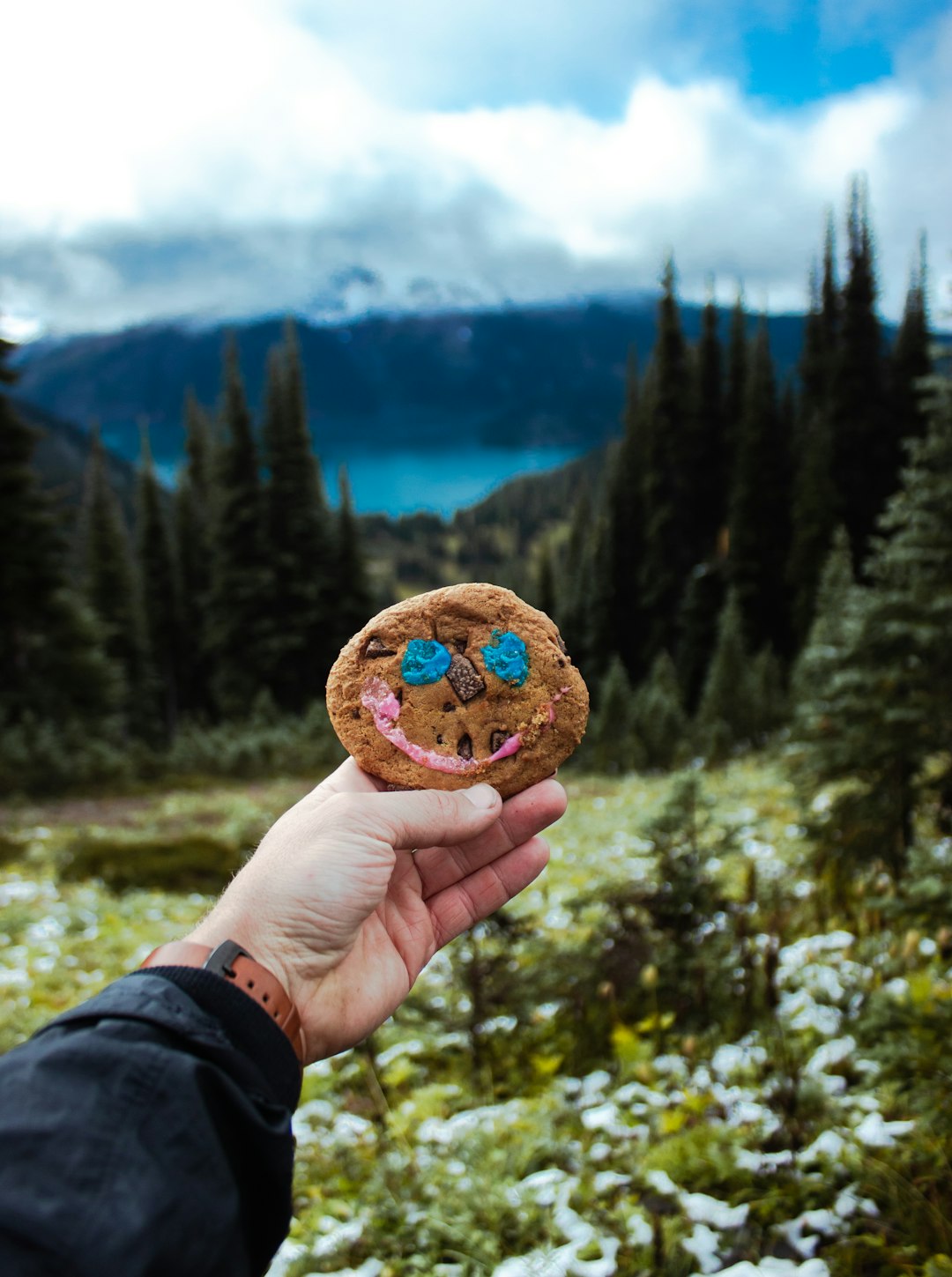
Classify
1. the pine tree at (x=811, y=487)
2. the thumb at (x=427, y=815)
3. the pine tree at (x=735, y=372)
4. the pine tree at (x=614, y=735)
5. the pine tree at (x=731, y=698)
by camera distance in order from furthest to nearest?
the pine tree at (x=735, y=372), the pine tree at (x=811, y=487), the pine tree at (x=731, y=698), the pine tree at (x=614, y=735), the thumb at (x=427, y=815)

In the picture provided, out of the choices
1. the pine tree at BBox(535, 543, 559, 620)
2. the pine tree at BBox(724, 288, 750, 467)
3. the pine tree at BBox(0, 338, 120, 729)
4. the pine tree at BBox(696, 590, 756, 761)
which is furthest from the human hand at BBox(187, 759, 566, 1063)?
the pine tree at BBox(724, 288, 750, 467)

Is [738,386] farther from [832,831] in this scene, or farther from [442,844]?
[442,844]

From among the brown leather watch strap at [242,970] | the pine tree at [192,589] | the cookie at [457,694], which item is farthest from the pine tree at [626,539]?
the brown leather watch strap at [242,970]

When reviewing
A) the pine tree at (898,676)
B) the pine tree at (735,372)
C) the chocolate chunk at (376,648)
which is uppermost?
the pine tree at (735,372)

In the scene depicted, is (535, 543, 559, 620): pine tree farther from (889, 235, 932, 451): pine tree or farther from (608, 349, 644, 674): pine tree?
(889, 235, 932, 451): pine tree

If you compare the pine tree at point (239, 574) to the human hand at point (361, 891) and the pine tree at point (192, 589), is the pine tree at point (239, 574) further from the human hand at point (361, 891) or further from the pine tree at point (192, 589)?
the human hand at point (361, 891)

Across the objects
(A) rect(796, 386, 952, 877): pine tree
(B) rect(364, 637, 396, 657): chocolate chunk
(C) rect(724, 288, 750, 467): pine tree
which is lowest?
(A) rect(796, 386, 952, 877): pine tree

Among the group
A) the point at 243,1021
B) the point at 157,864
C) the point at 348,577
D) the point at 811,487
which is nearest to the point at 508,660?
the point at 243,1021
